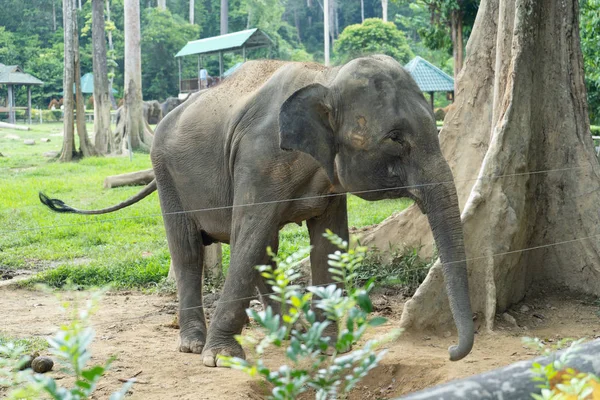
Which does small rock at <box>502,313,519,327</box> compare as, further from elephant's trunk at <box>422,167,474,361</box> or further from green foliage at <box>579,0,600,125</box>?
green foliage at <box>579,0,600,125</box>

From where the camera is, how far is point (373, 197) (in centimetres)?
549

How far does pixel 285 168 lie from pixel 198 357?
4.83 ft

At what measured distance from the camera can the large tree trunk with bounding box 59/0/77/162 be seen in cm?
2217

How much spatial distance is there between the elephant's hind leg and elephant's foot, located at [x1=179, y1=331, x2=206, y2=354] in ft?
0.15

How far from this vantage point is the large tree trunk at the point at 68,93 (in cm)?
2217

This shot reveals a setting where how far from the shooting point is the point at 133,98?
25047 millimetres

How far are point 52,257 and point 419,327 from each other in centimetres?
493

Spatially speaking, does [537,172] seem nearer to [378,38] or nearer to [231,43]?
[231,43]

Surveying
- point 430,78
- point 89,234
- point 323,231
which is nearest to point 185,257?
point 323,231

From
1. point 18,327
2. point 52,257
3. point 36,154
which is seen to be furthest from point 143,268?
point 36,154

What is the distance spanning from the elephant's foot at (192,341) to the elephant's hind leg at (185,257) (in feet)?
0.15

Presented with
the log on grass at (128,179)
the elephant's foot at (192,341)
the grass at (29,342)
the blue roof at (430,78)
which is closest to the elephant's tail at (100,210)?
the grass at (29,342)

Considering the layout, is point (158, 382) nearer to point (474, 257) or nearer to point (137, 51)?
point (474, 257)

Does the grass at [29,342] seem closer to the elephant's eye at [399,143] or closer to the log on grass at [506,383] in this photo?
the elephant's eye at [399,143]
